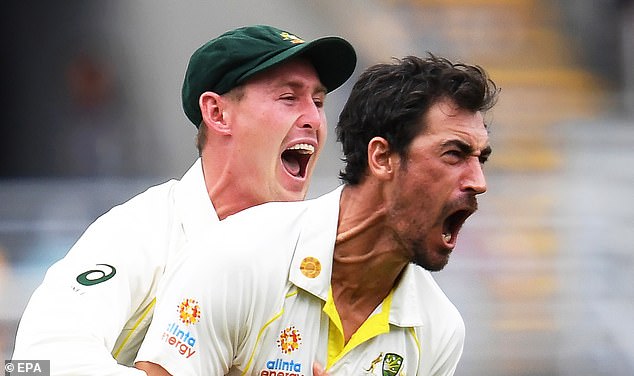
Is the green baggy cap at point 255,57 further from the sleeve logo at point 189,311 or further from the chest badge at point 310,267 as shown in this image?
the sleeve logo at point 189,311

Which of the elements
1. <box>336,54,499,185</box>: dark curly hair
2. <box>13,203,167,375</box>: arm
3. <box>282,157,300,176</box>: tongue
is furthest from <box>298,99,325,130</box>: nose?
<box>13,203,167,375</box>: arm

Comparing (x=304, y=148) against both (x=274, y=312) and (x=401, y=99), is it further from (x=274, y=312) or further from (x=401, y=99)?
(x=274, y=312)

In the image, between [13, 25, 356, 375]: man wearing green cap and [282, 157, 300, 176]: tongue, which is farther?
[282, 157, 300, 176]: tongue

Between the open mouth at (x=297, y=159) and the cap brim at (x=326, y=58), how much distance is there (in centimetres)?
16

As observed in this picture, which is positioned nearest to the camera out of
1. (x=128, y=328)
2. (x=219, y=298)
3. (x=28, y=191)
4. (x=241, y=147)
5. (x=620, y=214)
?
(x=219, y=298)

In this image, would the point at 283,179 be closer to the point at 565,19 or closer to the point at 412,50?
the point at 412,50

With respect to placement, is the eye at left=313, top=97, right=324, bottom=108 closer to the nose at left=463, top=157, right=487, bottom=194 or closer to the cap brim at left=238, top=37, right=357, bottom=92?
the cap brim at left=238, top=37, right=357, bottom=92

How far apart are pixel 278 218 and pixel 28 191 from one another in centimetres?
334

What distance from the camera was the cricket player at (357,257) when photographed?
2459 millimetres

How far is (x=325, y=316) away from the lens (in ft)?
8.36

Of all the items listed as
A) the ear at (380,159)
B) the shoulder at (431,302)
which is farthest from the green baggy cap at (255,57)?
the shoulder at (431,302)

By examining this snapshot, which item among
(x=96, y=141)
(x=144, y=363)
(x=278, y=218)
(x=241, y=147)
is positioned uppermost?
(x=96, y=141)

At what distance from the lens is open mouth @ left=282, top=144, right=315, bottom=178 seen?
10.6 feet

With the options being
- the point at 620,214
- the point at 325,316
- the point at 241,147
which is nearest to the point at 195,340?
the point at 325,316
